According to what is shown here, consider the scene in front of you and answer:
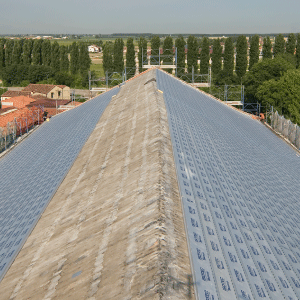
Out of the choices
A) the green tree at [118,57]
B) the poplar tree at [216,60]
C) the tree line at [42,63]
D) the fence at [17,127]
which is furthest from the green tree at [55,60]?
the fence at [17,127]

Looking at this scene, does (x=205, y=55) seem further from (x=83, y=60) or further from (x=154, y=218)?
(x=154, y=218)

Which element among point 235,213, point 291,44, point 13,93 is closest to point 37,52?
point 13,93

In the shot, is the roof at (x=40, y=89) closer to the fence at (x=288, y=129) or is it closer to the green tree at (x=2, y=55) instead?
the green tree at (x=2, y=55)

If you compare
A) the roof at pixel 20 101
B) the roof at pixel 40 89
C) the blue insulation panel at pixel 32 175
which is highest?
the blue insulation panel at pixel 32 175

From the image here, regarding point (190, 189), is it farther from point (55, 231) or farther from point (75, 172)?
point (75, 172)

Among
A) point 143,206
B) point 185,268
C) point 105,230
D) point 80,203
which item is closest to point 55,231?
point 80,203

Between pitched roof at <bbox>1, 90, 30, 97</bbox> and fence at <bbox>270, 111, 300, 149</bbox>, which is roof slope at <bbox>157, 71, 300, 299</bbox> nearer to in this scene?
fence at <bbox>270, 111, 300, 149</bbox>
